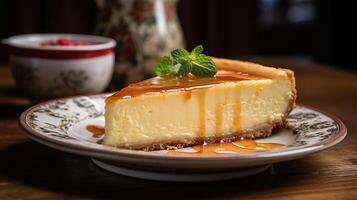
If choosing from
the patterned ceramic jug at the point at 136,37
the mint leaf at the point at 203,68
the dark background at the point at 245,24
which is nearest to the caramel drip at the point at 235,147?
the mint leaf at the point at 203,68

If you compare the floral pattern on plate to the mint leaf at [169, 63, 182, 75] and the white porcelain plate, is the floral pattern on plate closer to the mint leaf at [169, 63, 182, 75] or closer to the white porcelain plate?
the white porcelain plate

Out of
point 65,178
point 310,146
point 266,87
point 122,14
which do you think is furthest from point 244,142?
point 122,14

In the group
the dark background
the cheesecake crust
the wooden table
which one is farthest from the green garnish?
the dark background

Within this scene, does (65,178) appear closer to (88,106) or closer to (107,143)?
(107,143)

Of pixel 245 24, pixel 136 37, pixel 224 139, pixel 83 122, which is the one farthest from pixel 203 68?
pixel 245 24

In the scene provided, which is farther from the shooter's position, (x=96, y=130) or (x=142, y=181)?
Result: (x=96, y=130)

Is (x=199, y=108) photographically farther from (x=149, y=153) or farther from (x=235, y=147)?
(x=149, y=153)

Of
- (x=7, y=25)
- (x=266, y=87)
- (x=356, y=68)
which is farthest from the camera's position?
(x=356, y=68)
